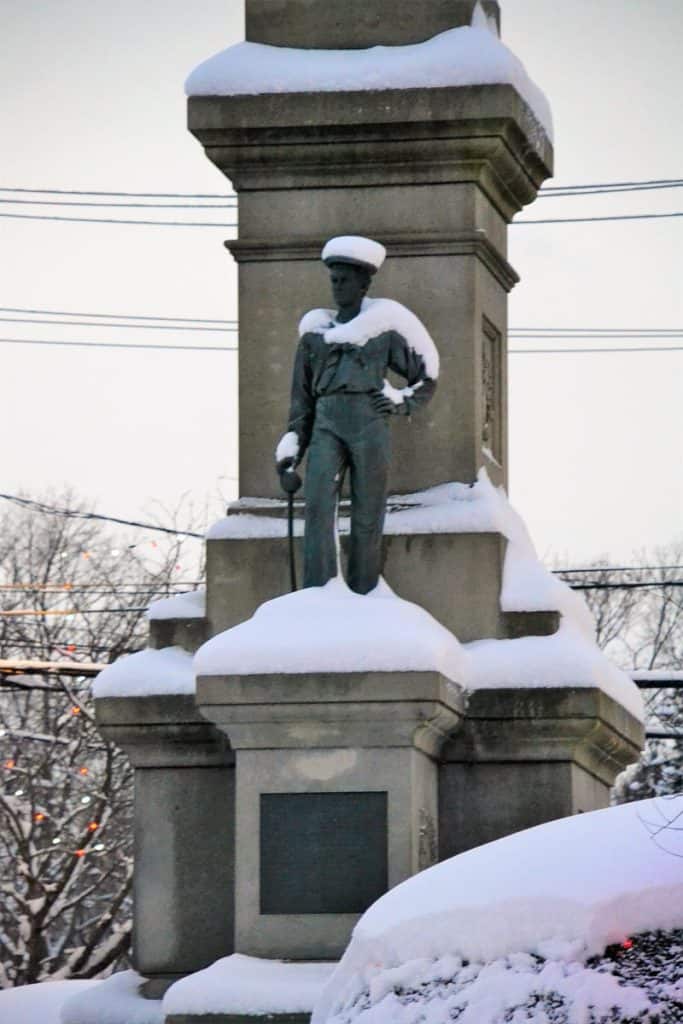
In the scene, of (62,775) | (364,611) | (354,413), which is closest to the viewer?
(364,611)

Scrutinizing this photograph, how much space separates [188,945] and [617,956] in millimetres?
8191

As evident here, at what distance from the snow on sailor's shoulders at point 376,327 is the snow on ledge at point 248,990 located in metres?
3.47

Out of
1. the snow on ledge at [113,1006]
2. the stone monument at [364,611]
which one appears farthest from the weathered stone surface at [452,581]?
the snow on ledge at [113,1006]

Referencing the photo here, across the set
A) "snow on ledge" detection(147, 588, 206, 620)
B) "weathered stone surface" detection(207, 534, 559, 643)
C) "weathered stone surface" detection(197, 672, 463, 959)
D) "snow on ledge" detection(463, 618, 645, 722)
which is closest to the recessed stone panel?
"weathered stone surface" detection(197, 672, 463, 959)

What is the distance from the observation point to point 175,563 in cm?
4631

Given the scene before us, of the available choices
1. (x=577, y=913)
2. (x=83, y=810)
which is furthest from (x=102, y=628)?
(x=577, y=913)

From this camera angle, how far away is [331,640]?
53.1 feet

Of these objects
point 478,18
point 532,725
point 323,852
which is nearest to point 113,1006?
point 323,852

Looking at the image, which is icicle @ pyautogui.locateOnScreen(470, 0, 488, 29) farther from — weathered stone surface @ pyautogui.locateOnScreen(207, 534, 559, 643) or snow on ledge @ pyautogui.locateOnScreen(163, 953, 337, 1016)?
snow on ledge @ pyautogui.locateOnScreen(163, 953, 337, 1016)

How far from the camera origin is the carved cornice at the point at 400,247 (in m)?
18.2

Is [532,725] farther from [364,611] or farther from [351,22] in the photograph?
[351,22]

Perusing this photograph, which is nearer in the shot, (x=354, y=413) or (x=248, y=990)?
(x=248, y=990)

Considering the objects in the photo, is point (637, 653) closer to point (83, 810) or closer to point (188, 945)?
point (83, 810)

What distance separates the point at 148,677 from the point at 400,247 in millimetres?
2994
